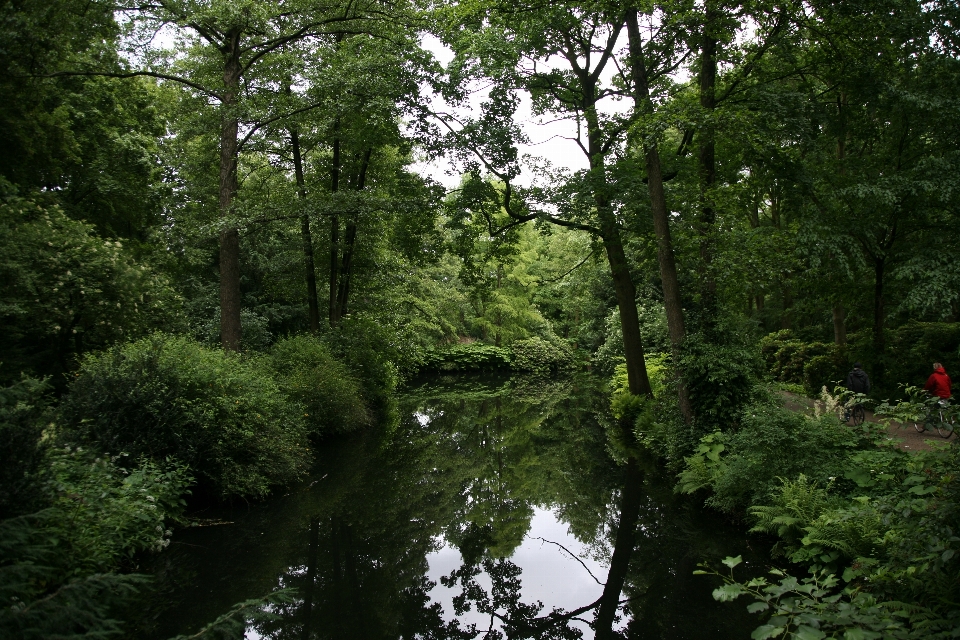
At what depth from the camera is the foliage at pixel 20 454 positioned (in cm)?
428

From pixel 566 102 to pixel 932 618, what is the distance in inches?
525

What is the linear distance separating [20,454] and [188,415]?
4.09m

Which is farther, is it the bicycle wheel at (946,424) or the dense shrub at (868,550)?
the bicycle wheel at (946,424)

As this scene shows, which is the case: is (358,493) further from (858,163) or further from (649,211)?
(858,163)

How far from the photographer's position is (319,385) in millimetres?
13867

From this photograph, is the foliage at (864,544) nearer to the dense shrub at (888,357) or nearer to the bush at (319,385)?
the dense shrub at (888,357)

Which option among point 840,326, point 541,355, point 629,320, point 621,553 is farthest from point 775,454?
point 541,355

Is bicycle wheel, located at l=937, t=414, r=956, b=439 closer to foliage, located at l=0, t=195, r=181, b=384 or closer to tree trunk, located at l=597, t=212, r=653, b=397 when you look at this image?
tree trunk, located at l=597, t=212, r=653, b=397

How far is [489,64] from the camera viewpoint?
13.7 m

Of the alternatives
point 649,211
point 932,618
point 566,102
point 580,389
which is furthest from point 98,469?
point 580,389

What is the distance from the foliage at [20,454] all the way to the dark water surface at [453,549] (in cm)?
168

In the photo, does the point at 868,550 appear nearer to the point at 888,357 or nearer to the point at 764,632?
the point at 764,632

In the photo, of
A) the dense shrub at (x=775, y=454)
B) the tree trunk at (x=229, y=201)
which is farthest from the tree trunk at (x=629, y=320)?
the tree trunk at (x=229, y=201)

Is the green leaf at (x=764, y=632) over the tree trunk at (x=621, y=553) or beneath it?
over
